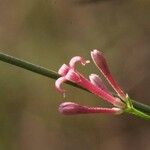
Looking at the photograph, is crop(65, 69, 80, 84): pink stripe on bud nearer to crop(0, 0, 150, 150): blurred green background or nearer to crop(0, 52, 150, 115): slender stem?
crop(0, 52, 150, 115): slender stem

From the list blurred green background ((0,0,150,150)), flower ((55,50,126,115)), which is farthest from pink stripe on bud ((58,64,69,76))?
blurred green background ((0,0,150,150))

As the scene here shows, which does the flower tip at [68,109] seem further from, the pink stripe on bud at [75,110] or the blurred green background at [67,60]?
the blurred green background at [67,60]

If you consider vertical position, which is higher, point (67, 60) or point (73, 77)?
point (67, 60)

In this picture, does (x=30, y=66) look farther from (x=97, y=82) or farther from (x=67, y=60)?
(x=67, y=60)

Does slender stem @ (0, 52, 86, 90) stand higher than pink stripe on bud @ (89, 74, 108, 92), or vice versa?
slender stem @ (0, 52, 86, 90)

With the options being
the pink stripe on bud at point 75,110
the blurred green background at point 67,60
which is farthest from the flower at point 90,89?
the blurred green background at point 67,60

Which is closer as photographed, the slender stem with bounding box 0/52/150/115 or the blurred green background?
the slender stem with bounding box 0/52/150/115

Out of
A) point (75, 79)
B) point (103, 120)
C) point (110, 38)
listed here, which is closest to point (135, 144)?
point (103, 120)

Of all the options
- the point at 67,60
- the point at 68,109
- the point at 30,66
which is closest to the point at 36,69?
the point at 30,66
